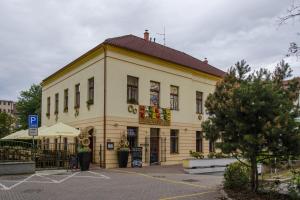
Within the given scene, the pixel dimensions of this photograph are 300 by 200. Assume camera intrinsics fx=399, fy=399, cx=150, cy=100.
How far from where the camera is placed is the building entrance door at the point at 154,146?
84.8 ft

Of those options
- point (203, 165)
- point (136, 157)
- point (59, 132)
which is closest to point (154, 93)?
point (136, 157)

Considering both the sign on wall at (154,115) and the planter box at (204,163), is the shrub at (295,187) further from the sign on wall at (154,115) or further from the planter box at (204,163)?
the sign on wall at (154,115)

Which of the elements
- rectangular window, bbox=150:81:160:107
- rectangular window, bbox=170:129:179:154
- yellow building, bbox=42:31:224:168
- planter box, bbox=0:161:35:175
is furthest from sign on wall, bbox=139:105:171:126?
planter box, bbox=0:161:35:175

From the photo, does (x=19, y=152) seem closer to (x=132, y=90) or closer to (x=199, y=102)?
(x=132, y=90)

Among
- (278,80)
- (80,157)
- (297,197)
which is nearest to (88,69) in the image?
(80,157)

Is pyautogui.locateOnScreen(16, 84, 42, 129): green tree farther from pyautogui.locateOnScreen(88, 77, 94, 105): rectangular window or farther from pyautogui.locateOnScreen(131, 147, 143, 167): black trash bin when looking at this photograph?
pyautogui.locateOnScreen(131, 147, 143, 167): black trash bin

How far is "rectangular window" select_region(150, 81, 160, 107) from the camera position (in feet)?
86.6

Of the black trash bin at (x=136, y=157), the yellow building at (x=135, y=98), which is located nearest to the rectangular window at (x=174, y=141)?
the yellow building at (x=135, y=98)

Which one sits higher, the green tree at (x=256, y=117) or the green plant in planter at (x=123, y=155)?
the green tree at (x=256, y=117)

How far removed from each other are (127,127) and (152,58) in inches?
201

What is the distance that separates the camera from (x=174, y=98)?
93.0ft

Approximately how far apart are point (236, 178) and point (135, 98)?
14.0m

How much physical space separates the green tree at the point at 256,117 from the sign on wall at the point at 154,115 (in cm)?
1363

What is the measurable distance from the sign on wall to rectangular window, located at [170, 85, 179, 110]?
0.93 meters
